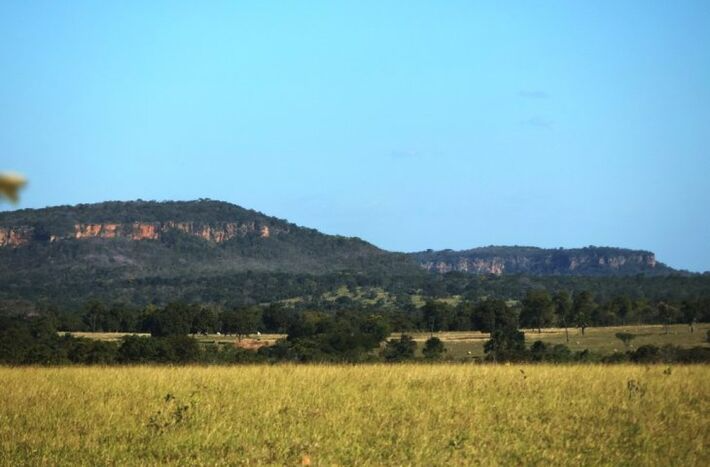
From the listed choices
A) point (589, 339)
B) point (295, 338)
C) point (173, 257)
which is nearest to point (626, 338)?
point (589, 339)

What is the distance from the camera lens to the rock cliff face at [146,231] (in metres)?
147

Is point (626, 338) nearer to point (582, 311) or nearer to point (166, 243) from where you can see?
point (582, 311)

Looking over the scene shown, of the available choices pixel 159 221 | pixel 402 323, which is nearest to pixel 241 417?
pixel 402 323

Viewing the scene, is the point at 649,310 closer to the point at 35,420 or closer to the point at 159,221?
the point at 35,420

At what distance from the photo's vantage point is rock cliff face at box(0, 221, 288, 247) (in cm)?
14662

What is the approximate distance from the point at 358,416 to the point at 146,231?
554ft

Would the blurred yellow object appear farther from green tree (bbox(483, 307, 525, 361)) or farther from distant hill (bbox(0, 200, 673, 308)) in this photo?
distant hill (bbox(0, 200, 673, 308))

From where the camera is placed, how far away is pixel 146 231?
178m

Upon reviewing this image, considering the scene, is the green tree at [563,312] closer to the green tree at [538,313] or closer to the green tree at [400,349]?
the green tree at [538,313]

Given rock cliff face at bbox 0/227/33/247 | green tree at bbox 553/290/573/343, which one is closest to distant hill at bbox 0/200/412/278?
rock cliff face at bbox 0/227/33/247

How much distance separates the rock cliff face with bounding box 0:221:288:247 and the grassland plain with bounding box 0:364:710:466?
131 meters

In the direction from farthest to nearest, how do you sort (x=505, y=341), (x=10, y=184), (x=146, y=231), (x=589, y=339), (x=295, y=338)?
(x=146, y=231), (x=589, y=339), (x=505, y=341), (x=295, y=338), (x=10, y=184)

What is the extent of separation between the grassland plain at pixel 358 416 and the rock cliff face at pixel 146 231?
131357 mm

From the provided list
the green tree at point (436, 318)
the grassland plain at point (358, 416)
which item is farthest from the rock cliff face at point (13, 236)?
the grassland plain at point (358, 416)
